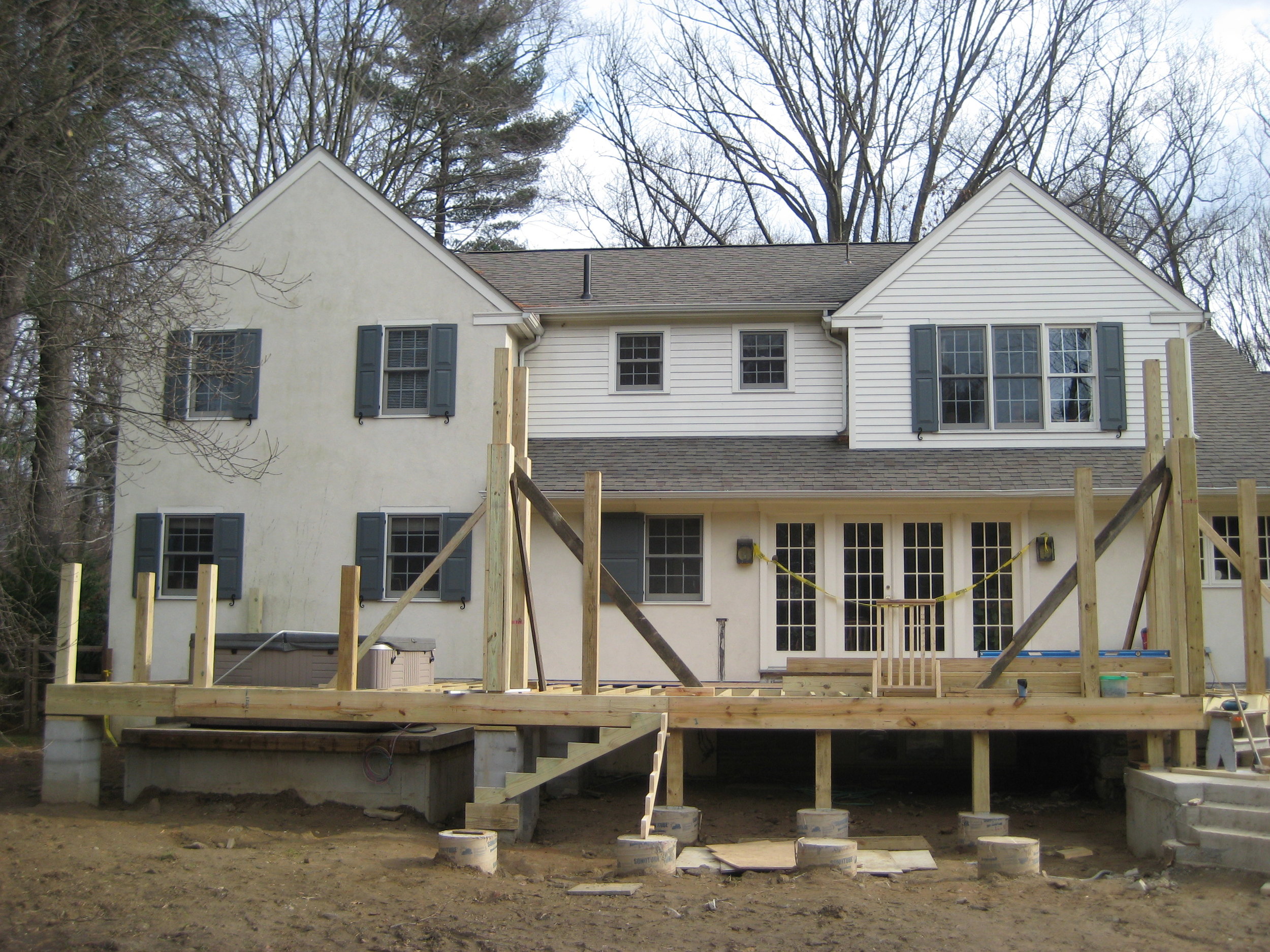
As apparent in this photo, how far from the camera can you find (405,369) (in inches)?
591

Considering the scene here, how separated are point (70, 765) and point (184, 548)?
4110 mm

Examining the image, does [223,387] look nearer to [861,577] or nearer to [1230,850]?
[861,577]

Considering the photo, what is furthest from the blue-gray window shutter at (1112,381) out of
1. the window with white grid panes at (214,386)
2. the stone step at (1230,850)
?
the window with white grid panes at (214,386)

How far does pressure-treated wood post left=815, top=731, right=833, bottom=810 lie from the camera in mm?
10148

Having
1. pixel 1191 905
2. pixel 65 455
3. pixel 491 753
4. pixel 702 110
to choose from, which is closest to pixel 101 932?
pixel 491 753

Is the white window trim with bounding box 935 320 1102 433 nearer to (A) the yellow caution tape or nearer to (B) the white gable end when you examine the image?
(B) the white gable end

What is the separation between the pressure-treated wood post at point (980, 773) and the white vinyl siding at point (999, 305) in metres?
5.21

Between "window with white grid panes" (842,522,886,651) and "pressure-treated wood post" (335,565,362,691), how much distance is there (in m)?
6.23

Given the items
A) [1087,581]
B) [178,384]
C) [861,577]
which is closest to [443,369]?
[178,384]

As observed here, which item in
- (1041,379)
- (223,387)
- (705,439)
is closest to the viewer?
(1041,379)

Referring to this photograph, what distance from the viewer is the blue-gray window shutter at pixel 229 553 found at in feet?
48.2

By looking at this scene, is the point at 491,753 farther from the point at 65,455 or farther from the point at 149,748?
the point at 65,455

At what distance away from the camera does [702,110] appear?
29875 mm

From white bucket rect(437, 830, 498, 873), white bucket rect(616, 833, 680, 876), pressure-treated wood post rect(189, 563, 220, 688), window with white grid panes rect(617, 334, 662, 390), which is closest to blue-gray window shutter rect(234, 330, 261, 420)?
pressure-treated wood post rect(189, 563, 220, 688)
